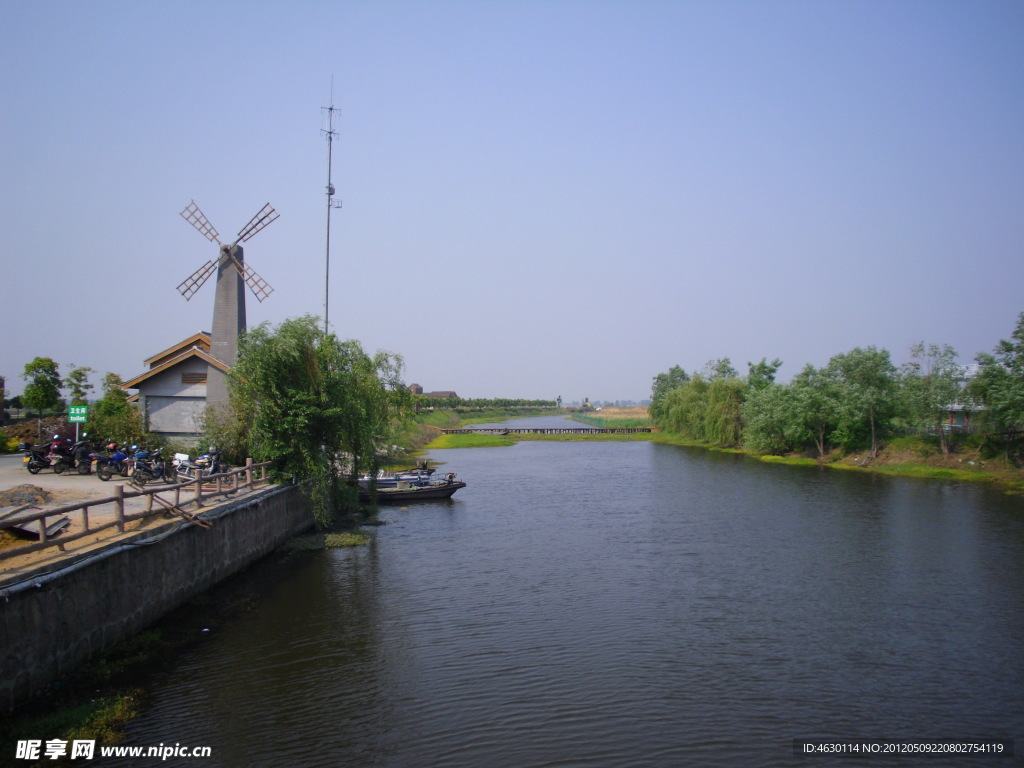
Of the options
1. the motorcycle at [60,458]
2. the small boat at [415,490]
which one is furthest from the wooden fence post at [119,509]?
the small boat at [415,490]

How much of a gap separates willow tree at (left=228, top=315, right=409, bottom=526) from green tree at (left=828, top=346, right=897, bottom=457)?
125ft

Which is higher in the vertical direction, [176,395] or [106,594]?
[176,395]

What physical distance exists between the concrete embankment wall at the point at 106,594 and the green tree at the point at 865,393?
1747 inches

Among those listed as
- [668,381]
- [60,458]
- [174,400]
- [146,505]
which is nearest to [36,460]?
[60,458]

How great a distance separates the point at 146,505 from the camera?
57.8ft

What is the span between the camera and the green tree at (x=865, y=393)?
4916 cm

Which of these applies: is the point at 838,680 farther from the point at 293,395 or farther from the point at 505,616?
the point at 293,395

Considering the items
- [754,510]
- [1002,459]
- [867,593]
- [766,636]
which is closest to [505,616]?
[766,636]

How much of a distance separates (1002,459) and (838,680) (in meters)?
37.3

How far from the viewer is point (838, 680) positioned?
1262cm

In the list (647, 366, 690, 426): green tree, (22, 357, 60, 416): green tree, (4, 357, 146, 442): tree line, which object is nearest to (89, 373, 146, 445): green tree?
(4, 357, 146, 442): tree line

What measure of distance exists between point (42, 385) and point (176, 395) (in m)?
18.6

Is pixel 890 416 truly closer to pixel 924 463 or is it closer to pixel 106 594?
pixel 924 463

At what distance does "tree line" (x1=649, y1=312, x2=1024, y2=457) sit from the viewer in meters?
40.5
